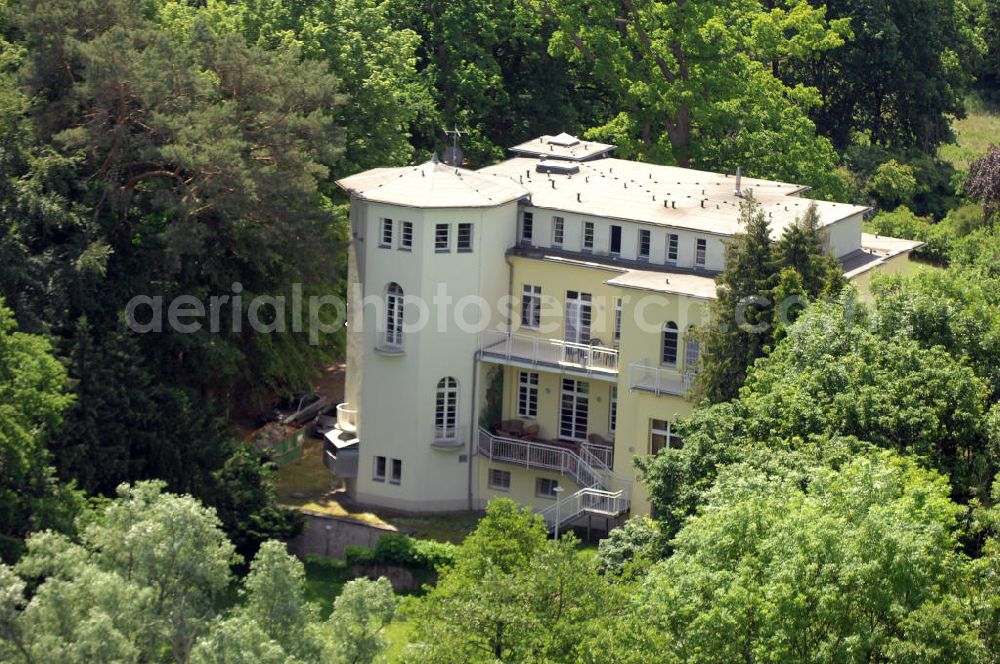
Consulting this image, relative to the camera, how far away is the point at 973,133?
101 meters

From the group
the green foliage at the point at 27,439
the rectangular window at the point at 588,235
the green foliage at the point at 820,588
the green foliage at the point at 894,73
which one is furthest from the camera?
the green foliage at the point at 894,73

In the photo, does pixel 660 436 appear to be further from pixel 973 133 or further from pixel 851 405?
pixel 973 133

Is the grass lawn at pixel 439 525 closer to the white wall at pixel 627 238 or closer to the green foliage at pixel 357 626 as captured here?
the white wall at pixel 627 238

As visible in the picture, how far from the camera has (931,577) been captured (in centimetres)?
3953

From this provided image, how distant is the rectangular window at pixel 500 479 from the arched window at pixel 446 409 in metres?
1.64

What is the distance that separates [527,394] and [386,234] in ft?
21.1

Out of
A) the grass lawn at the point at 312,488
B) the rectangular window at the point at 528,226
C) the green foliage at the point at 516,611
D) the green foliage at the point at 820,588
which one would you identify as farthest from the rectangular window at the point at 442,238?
the green foliage at the point at 820,588

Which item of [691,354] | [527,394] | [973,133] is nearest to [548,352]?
[527,394]

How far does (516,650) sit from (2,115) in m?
24.3

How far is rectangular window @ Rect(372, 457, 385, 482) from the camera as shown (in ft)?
199

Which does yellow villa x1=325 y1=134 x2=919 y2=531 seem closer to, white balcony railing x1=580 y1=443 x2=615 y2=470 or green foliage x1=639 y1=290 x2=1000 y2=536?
white balcony railing x1=580 y1=443 x2=615 y2=470

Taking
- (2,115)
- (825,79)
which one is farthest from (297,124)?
(825,79)

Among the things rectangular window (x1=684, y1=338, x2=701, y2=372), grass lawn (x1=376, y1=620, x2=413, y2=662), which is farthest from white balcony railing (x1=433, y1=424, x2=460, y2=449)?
grass lawn (x1=376, y1=620, x2=413, y2=662)

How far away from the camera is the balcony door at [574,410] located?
60.4 metres
